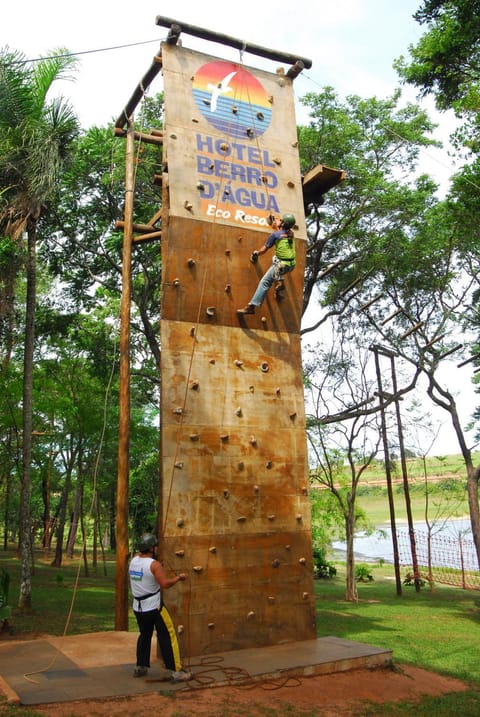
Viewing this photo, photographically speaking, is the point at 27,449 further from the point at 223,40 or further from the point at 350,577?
the point at 350,577

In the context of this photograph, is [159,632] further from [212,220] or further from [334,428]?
[334,428]

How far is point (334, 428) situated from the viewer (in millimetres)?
21172

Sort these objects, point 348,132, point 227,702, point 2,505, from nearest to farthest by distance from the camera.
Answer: point 227,702 < point 348,132 < point 2,505

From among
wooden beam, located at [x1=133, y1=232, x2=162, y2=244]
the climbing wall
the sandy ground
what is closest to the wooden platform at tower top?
the climbing wall

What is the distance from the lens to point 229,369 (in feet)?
30.3

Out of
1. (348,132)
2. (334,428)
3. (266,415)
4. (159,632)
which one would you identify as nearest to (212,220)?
(266,415)

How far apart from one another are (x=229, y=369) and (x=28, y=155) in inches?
315

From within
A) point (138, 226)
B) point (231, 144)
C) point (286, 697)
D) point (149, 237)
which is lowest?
point (286, 697)

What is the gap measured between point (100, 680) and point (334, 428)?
50.2 ft

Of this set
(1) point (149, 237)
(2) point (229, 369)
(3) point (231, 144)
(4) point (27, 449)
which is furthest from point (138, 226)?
(4) point (27, 449)

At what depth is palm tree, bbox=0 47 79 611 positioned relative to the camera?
43.8ft

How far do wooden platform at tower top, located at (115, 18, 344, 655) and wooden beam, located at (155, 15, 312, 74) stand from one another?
4cm

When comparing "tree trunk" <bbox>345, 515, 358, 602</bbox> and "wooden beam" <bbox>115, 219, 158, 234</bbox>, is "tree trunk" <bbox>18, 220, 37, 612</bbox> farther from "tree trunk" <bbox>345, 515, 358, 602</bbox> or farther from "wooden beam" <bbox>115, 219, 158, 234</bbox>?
"tree trunk" <bbox>345, 515, 358, 602</bbox>

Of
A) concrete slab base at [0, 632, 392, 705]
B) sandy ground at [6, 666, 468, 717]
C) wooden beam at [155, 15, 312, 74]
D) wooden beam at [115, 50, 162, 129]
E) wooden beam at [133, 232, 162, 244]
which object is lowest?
sandy ground at [6, 666, 468, 717]
